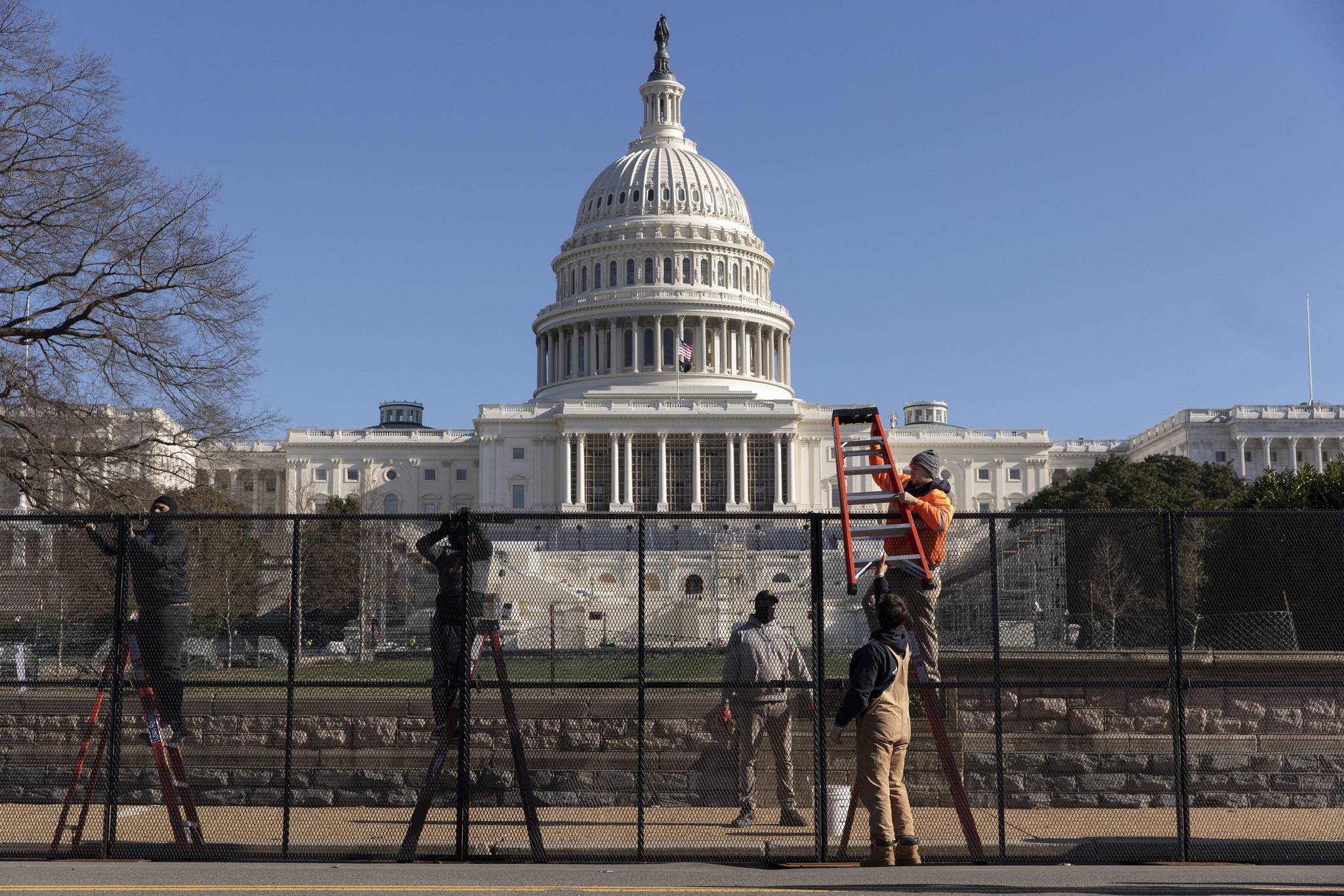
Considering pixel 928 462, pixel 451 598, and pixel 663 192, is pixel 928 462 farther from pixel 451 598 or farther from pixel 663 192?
pixel 663 192

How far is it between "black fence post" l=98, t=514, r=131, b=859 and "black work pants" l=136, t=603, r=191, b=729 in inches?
6.2

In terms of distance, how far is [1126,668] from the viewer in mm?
12453

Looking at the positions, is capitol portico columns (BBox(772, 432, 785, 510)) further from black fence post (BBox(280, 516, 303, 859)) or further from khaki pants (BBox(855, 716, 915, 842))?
khaki pants (BBox(855, 716, 915, 842))

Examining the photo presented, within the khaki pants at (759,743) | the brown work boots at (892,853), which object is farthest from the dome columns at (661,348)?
the brown work boots at (892,853)

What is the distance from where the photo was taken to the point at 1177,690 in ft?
33.7

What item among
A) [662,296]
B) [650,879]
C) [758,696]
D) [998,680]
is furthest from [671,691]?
[662,296]

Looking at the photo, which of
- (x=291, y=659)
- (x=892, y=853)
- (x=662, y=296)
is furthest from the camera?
(x=662, y=296)

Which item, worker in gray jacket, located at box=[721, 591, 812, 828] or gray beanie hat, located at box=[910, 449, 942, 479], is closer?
gray beanie hat, located at box=[910, 449, 942, 479]

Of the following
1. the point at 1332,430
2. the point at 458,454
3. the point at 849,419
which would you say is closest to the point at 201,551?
the point at 849,419

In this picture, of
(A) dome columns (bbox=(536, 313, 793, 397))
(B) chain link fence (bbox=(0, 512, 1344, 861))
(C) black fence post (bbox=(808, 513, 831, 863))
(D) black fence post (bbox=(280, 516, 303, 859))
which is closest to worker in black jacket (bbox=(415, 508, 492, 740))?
(B) chain link fence (bbox=(0, 512, 1344, 861))

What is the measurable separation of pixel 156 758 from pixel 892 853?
5.67 meters

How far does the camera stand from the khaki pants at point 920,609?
10.5 meters

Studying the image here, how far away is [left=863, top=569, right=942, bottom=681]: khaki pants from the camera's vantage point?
10.5m

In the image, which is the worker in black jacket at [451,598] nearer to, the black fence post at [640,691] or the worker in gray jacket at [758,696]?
the black fence post at [640,691]
